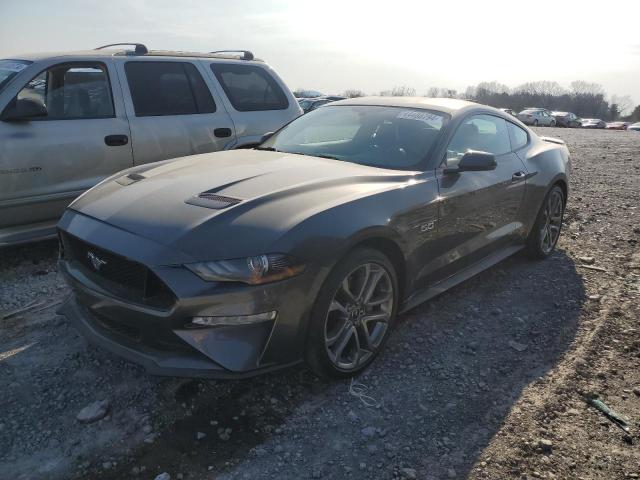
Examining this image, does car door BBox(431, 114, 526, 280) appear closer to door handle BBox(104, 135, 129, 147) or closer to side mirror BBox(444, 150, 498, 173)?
side mirror BBox(444, 150, 498, 173)

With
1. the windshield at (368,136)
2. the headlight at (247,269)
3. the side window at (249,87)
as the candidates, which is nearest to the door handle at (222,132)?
the side window at (249,87)

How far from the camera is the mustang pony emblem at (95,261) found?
2.74 m

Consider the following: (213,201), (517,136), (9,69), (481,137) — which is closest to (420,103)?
(481,137)

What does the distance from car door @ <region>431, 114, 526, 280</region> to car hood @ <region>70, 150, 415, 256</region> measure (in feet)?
1.44

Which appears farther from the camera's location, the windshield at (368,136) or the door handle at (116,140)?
the door handle at (116,140)

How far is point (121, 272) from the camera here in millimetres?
2654

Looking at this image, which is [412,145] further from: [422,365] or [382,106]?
[422,365]

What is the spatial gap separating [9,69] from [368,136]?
3.39 metres

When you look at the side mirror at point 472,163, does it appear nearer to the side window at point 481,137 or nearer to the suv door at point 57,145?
the side window at point 481,137

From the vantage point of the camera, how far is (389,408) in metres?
2.84

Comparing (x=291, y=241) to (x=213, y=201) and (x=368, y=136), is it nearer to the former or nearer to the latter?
(x=213, y=201)

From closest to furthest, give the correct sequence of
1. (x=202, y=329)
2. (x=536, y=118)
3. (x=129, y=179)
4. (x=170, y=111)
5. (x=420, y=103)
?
(x=202, y=329) → (x=129, y=179) → (x=420, y=103) → (x=170, y=111) → (x=536, y=118)

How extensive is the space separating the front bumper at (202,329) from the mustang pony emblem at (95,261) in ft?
0.31

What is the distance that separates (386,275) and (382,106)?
1.70 meters
